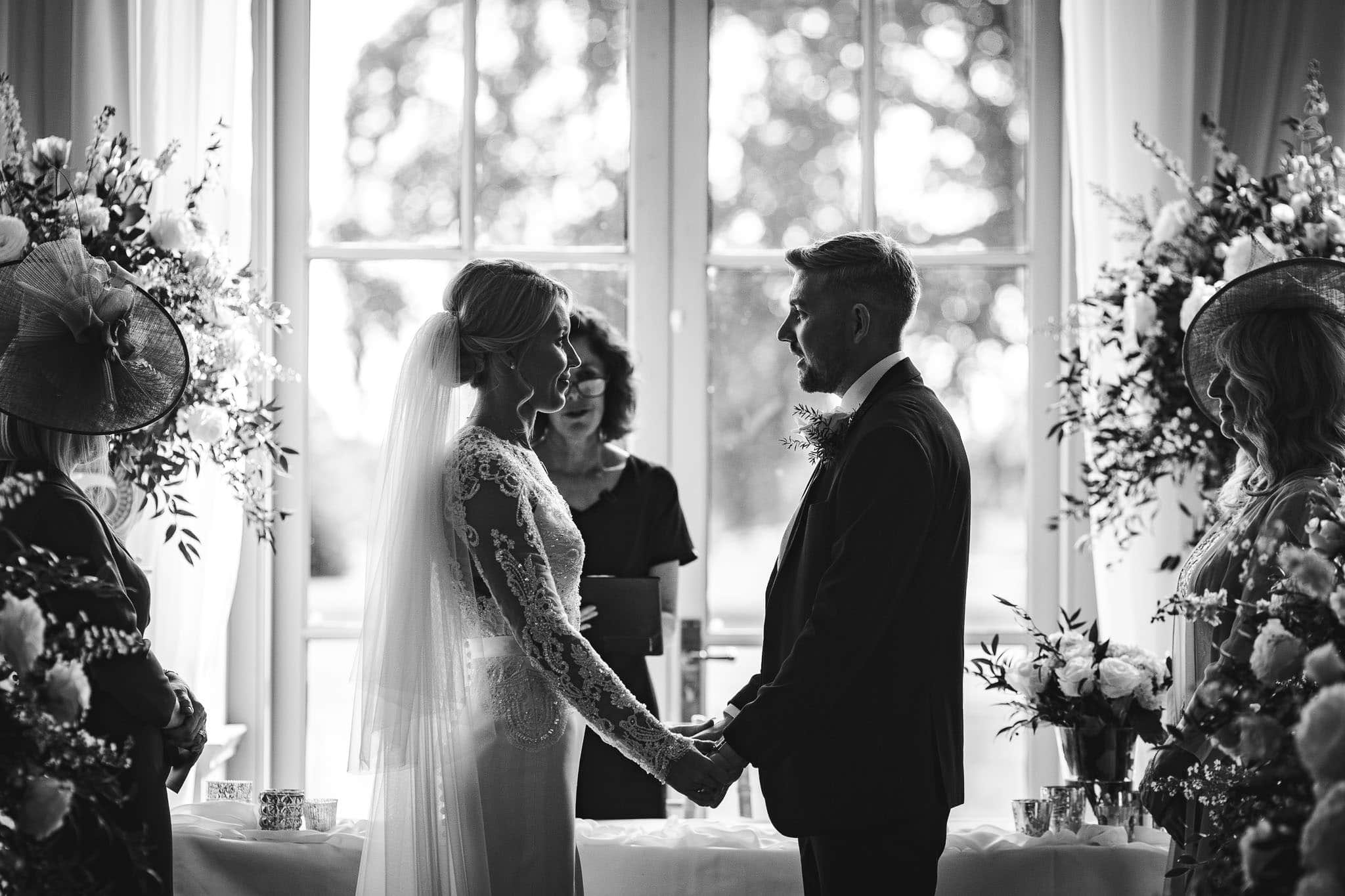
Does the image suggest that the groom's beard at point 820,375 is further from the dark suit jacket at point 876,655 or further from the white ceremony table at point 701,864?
the white ceremony table at point 701,864

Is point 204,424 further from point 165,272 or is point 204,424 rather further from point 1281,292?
point 1281,292

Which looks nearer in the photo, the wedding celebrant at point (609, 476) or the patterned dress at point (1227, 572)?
the patterned dress at point (1227, 572)

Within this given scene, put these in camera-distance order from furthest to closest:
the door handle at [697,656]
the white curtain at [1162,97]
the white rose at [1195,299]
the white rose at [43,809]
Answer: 1. the door handle at [697,656]
2. the white curtain at [1162,97]
3. the white rose at [1195,299]
4. the white rose at [43,809]

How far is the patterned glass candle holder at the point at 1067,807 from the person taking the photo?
109 inches

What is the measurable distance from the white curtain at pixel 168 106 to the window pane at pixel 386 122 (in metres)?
0.40

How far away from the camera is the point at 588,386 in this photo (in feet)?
11.1

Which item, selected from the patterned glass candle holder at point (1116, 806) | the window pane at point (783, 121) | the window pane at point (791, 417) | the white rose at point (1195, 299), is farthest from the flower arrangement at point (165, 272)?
the white rose at point (1195, 299)

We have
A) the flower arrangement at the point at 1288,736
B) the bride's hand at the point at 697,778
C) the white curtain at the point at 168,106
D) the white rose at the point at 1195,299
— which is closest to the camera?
the flower arrangement at the point at 1288,736

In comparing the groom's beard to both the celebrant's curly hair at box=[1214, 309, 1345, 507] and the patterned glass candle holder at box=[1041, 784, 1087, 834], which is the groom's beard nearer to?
the celebrant's curly hair at box=[1214, 309, 1345, 507]

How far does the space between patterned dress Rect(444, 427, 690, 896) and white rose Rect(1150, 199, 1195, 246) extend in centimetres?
174

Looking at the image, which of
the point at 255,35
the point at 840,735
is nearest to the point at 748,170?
the point at 255,35

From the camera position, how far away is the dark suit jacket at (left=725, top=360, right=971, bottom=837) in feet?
7.45

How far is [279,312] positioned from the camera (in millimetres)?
3055

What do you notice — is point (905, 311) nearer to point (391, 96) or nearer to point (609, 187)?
point (609, 187)
